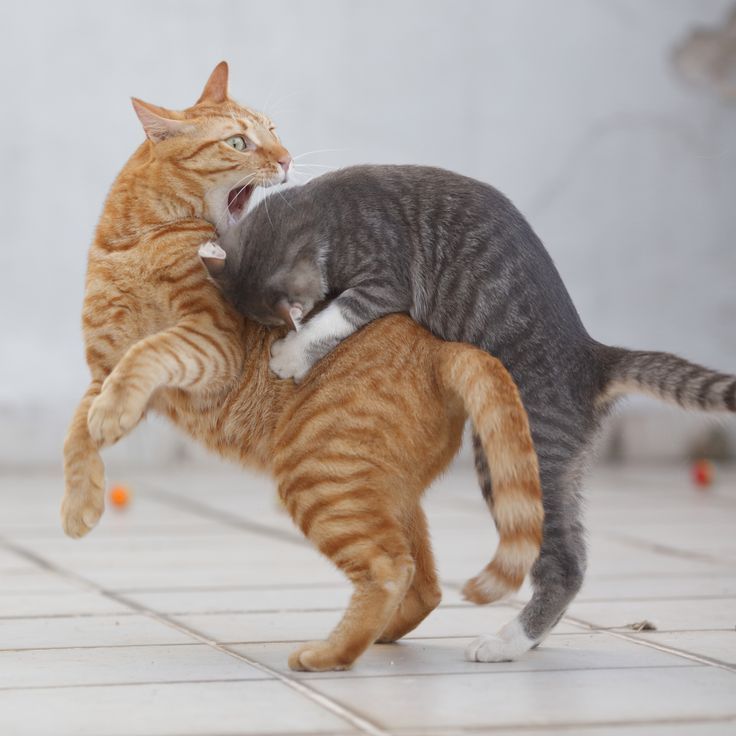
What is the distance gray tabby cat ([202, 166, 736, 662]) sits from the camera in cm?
324

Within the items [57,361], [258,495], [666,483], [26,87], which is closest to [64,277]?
[57,361]

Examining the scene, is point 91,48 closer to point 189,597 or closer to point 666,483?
point 666,483

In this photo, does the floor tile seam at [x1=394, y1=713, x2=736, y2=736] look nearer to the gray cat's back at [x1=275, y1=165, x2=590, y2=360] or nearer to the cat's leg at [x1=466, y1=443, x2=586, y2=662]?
the cat's leg at [x1=466, y1=443, x2=586, y2=662]

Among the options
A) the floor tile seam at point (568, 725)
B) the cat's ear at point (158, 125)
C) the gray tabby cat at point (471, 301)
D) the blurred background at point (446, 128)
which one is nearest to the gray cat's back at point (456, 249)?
the gray tabby cat at point (471, 301)

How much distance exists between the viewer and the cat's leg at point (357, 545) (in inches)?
120

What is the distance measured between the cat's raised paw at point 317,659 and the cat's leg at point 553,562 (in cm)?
35

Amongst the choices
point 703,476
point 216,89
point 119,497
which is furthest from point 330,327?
point 703,476

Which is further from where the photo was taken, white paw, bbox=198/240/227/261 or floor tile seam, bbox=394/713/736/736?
white paw, bbox=198/240/227/261

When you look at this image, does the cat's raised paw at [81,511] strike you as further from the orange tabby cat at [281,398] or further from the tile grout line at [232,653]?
the tile grout line at [232,653]

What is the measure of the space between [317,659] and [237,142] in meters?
1.40

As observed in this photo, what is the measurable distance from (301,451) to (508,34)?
5602mm

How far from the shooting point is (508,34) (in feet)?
27.0

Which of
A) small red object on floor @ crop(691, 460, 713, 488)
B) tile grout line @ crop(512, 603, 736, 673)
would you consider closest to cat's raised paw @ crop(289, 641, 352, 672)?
tile grout line @ crop(512, 603, 736, 673)

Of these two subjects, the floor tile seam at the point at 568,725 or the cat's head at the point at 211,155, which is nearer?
the floor tile seam at the point at 568,725
